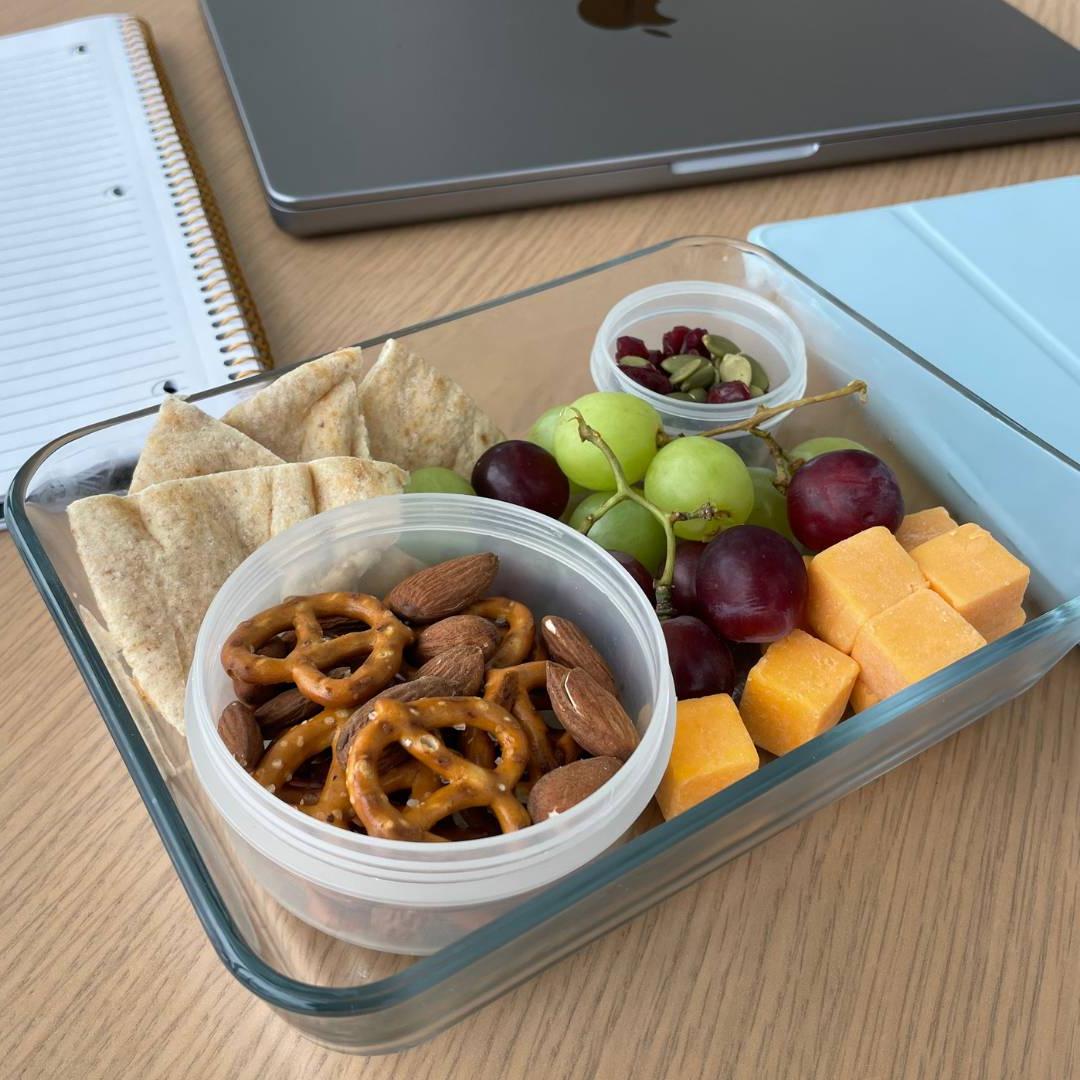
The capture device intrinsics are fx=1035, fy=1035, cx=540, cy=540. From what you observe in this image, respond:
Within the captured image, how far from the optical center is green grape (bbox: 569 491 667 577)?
0.64 metres

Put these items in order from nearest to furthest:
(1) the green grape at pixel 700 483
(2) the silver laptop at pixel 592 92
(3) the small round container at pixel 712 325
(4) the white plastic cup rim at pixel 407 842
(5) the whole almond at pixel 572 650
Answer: (4) the white plastic cup rim at pixel 407 842 < (5) the whole almond at pixel 572 650 < (1) the green grape at pixel 700 483 < (3) the small round container at pixel 712 325 < (2) the silver laptop at pixel 592 92

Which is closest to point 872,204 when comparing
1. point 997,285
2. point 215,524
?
point 997,285

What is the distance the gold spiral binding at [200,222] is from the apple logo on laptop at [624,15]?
44 cm

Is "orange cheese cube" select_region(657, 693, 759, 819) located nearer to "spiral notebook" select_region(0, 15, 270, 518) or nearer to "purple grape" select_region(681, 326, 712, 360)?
"purple grape" select_region(681, 326, 712, 360)

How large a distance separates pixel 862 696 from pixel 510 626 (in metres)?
0.20

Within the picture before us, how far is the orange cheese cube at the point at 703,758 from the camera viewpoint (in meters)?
0.50

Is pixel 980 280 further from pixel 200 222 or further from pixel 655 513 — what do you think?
pixel 200 222

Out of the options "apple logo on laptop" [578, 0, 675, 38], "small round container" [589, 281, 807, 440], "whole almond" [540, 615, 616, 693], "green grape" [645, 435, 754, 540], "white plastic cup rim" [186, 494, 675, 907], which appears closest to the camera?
"white plastic cup rim" [186, 494, 675, 907]

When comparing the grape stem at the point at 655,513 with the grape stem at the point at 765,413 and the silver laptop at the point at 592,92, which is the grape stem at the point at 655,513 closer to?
the grape stem at the point at 765,413

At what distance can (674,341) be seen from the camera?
754mm

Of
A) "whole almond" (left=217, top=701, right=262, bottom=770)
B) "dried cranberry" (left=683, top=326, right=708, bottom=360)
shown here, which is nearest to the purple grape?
"dried cranberry" (left=683, top=326, right=708, bottom=360)

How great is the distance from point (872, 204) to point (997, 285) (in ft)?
0.65

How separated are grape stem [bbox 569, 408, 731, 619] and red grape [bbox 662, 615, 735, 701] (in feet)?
0.12

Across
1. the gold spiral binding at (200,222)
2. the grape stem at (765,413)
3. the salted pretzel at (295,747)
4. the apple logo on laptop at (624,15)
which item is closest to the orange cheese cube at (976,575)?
→ the grape stem at (765,413)
